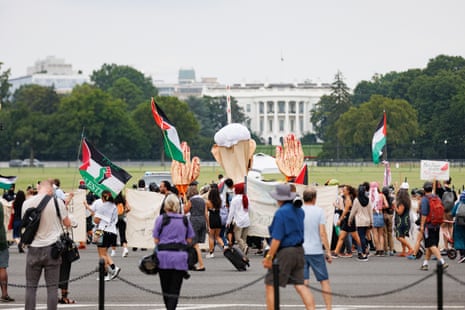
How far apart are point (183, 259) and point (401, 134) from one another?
108 meters

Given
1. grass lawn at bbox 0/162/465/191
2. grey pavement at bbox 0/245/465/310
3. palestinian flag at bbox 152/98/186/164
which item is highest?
palestinian flag at bbox 152/98/186/164

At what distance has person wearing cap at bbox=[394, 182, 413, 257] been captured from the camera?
24.4 m

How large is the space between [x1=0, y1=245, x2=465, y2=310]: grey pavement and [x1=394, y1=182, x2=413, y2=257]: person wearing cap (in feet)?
1.79

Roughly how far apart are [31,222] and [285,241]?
3.15 meters

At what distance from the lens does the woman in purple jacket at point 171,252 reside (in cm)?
1470

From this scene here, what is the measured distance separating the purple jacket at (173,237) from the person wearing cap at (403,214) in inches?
397

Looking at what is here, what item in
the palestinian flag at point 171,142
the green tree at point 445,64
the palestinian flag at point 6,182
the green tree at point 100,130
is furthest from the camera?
the green tree at point 445,64

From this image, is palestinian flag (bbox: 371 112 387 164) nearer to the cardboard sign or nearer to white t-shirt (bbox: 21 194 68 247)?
the cardboard sign

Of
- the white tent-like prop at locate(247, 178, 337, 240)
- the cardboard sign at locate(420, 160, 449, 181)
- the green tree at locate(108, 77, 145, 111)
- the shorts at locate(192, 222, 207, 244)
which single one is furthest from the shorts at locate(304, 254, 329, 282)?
the green tree at locate(108, 77, 145, 111)

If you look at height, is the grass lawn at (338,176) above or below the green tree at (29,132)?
below

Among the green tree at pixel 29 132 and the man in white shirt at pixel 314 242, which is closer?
the man in white shirt at pixel 314 242

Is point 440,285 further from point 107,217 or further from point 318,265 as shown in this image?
point 107,217

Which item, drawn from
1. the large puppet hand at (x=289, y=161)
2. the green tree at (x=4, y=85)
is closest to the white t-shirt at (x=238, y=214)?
the large puppet hand at (x=289, y=161)

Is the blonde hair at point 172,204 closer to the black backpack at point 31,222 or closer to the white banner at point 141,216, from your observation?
the black backpack at point 31,222
